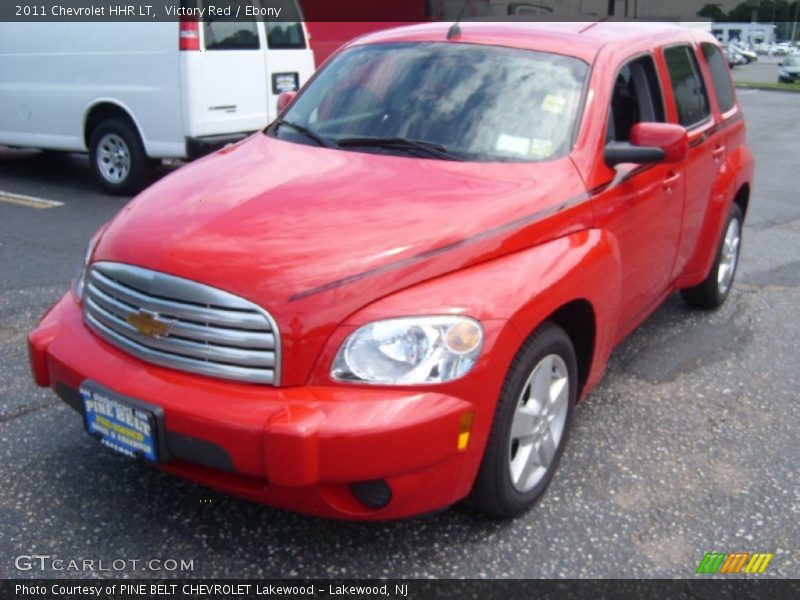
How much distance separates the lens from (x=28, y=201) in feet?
26.2

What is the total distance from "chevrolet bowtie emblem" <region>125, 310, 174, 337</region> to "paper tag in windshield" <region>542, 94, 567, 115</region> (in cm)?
181

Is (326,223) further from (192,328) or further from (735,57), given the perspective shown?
(735,57)

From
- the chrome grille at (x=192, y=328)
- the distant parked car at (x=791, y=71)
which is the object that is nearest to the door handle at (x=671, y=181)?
the chrome grille at (x=192, y=328)

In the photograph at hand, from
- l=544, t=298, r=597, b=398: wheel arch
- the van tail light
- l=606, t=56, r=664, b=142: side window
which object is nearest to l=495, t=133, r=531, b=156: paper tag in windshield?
l=606, t=56, r=664, b=142: side window

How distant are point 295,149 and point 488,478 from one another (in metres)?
1.63

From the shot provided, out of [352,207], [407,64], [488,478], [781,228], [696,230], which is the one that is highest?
[407,64]

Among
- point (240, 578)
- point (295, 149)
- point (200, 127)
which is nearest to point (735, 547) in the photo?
point (240, 578)

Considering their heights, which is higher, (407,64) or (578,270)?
(407,64)

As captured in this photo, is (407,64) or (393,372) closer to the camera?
(393,372)

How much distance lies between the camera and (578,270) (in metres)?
3.08

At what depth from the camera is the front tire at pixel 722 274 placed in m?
5.10

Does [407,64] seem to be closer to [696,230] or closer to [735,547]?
[696,230]

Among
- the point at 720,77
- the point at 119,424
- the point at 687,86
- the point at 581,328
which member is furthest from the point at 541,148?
the point at 720,77

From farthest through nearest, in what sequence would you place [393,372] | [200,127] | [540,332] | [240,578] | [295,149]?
[200,127] < [295,149] < [540,332] < [240,578] < [393,372]
